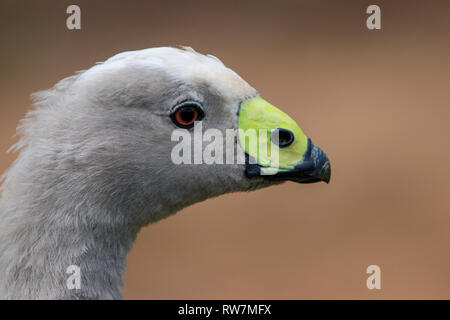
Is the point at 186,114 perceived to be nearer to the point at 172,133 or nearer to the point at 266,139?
the point at 172,133

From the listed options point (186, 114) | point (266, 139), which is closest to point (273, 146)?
point (266, 139)

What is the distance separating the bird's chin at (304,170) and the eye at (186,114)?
287 millimetres

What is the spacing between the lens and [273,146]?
2.96 metres

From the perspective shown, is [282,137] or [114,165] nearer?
[114,165]

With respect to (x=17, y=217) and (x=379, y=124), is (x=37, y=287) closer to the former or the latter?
Answer: (x=17, y=217)

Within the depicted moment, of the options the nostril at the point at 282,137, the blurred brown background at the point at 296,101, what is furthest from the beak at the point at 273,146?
the blurred brown background at the point at 296,101

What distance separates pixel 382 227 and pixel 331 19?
4.63 m

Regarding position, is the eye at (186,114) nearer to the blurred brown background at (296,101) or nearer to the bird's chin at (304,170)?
the bird's chin at (304,170)

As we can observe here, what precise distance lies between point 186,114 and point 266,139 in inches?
14.6

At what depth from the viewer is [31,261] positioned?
2709 mm

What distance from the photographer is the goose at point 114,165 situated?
2.73 metres

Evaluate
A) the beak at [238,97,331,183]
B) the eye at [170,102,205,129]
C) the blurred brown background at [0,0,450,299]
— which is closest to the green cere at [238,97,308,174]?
the beak at [238,97,331,183]

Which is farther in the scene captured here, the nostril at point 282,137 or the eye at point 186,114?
the nostril at point 282,137

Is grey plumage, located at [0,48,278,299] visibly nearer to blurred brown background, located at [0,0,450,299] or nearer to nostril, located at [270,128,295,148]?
nostril, located at [270,128,295,148]
